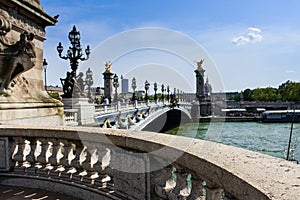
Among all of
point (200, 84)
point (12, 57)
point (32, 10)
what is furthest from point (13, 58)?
point (200, 84)

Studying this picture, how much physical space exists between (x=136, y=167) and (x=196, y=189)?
2.46ft

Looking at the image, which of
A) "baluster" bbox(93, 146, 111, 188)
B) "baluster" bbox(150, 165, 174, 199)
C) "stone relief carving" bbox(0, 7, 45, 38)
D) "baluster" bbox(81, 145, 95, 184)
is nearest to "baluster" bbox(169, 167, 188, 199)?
"baluster" bbox(150, 165, 174, 199)

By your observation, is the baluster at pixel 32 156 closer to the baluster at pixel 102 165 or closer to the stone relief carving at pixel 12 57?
the baluster at pixel 102 165

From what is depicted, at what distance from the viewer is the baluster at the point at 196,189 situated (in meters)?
2.10

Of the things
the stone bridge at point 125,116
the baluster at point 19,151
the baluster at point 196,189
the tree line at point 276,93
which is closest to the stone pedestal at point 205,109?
the stone bridge at point 125,116

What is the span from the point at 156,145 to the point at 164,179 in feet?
0.99

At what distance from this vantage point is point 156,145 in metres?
2.51

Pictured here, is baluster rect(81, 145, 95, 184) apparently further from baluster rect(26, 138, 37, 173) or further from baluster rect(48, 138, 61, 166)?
baluster rect(26, 138, 37, 173)

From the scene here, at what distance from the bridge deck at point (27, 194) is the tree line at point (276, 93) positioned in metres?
94.5

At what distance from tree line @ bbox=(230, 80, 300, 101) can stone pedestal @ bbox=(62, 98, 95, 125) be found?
8490 cm

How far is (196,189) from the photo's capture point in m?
2.12

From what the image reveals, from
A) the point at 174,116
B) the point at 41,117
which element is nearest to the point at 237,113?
the point at 174,116

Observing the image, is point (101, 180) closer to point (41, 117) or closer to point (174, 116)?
point (41, 117)

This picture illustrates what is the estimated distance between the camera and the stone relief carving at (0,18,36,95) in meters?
6.77
